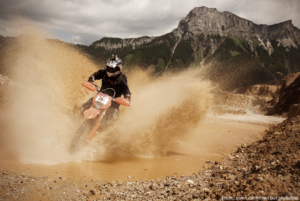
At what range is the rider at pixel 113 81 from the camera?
590 cm

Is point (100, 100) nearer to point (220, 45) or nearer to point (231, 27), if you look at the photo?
point (220, 45)

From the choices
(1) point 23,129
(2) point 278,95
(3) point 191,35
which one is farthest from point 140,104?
(3) point 191,35

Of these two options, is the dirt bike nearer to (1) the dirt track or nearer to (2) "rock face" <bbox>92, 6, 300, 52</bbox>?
(1) the dirt track

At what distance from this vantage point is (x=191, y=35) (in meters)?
148

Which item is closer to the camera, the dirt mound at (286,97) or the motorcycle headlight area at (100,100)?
the motorcycle headlight area at (100,100)

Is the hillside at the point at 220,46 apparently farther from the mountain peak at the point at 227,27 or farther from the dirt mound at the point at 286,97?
the dirt mound at the point at 286,97

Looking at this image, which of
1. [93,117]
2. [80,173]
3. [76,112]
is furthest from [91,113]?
[76,112]

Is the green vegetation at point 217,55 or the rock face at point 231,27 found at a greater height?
the rock face at point 231,27

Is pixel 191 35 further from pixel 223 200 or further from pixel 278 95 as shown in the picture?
pixel 223 200

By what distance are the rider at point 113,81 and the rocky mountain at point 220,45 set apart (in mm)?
106456

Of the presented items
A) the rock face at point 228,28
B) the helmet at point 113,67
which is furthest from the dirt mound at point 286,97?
the rock face at point 228,28

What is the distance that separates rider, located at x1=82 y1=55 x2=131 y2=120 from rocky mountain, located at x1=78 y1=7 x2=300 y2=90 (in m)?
106

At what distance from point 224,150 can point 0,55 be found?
17.7m

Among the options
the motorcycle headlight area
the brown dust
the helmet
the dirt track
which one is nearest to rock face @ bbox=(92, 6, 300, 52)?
the brown dust
